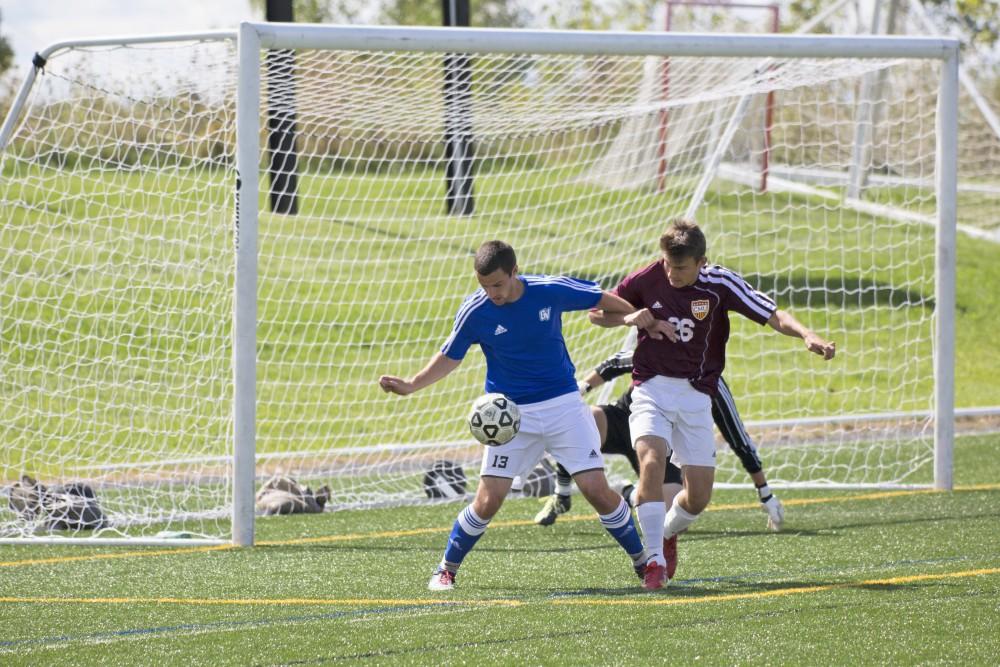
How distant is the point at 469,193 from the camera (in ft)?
38.5

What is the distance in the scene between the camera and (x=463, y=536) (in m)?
5.88

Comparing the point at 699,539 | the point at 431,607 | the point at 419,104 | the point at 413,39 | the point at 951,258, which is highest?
the point at 413,39

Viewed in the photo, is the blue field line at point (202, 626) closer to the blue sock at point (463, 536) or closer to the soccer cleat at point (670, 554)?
the blue sock at point (463, 536)

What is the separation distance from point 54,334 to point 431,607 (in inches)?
370

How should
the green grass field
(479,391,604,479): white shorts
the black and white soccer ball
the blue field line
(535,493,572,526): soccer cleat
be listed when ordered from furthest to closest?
the black and white soccer ball
(535,493,572,526): soccer cleat
(479,391,604,479): white shorts
the blue field line
the green grass field

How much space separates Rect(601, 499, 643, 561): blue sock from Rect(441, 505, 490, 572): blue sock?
546mm

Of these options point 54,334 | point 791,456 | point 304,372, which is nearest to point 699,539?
point 791,456

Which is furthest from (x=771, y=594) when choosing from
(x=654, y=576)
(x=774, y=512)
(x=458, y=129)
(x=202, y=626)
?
(x=458, y=129)

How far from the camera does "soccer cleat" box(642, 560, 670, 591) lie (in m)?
5.83

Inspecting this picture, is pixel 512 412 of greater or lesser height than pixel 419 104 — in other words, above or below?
below

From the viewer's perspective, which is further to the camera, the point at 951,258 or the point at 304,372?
the point at 304,372

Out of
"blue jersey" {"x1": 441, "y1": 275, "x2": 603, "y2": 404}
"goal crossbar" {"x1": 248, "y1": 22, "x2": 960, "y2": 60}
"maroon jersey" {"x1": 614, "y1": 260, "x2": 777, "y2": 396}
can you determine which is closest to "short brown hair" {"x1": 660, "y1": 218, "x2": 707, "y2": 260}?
"maroon jersey" {"x1": 614, "y1": 260, "x2": 777, "y2": 396}

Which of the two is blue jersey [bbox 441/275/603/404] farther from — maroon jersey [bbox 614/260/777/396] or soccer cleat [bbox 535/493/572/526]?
soccer cleat [bbox 535/493/572/526]

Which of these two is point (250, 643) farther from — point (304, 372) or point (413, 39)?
point (304, 372)
